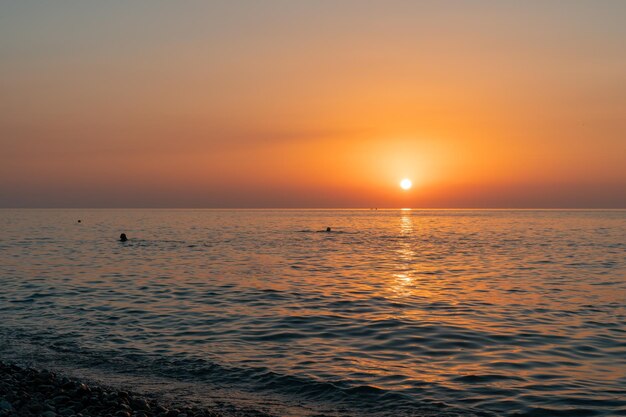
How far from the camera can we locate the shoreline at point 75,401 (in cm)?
1121

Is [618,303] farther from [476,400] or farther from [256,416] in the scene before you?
[256,416]

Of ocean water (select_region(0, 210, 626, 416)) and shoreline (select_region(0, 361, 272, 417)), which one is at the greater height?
shoreline (select_region(0, 361, 272, 417))

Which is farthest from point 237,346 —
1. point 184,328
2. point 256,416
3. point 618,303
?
point 618,303

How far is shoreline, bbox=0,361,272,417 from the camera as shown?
11.2m

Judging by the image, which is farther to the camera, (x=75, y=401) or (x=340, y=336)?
(x=340, y=336)

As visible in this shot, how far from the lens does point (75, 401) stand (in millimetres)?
11984

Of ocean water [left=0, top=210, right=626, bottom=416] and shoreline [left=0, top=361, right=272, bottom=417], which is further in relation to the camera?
ocean water [left=0, top=210, right=626, bottom=416]

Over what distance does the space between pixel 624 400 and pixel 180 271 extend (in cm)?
3088

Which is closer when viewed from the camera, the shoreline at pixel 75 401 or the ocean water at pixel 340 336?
the shoreline at pixel 75 401

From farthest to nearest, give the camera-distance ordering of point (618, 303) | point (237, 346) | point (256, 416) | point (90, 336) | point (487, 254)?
point (487, 254) → point (618, 303) → point (90, 336) → point (237, 346) → point (256, 416)

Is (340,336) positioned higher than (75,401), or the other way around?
(75,401)

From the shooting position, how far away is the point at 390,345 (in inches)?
707

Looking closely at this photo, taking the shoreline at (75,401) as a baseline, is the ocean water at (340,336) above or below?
below

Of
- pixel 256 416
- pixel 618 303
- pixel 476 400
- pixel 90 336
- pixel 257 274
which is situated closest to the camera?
pixel 256 416
